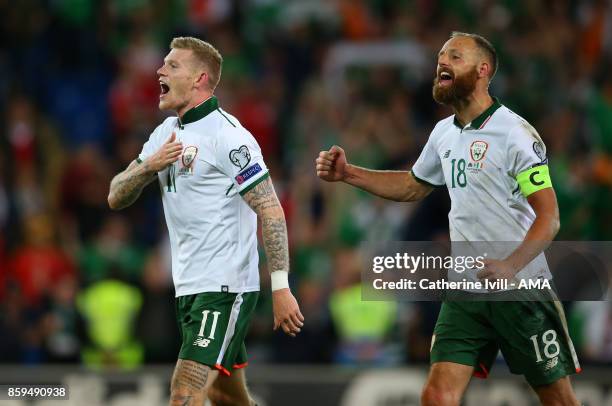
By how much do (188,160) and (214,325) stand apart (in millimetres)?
873

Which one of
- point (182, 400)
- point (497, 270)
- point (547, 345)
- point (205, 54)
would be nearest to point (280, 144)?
point (205, 54)

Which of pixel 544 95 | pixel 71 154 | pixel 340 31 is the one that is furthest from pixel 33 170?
pixel 544 95

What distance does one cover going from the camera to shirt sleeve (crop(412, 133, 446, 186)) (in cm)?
735

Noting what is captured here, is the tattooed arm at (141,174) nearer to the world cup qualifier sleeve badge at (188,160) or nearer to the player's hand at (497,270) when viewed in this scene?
the world cup qualifier sleeve badge at (188,160)

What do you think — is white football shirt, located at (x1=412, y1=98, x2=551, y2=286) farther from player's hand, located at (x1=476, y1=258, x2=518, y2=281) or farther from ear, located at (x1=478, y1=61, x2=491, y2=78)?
player's hand, located at (x1=476, y1=258, x2=518, y2=281)

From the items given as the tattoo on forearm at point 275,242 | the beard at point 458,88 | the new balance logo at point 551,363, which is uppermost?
the beard at point 458,88

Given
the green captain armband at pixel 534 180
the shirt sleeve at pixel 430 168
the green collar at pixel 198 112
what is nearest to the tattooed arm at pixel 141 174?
the green collar at pixel 198 112

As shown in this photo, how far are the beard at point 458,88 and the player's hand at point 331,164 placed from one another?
63 cm

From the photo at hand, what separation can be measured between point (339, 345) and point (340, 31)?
14.8ft

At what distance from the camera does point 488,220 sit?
6934 mm

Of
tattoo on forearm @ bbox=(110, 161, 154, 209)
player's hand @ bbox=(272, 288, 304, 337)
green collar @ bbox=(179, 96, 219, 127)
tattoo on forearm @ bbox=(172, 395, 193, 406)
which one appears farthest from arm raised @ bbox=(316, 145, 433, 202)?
tattoo on forearm @ bbox=(172, 395, 193, 406)

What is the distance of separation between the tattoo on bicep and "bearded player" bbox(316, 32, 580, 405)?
0.96m

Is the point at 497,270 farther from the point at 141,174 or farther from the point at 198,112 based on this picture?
the point at 141,174

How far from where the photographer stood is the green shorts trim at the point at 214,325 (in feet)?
22.4
